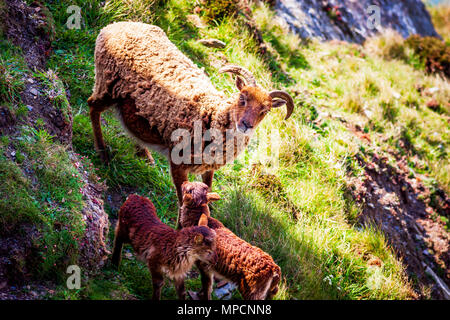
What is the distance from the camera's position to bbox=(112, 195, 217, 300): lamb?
381 cm

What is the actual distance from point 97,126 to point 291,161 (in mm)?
2993

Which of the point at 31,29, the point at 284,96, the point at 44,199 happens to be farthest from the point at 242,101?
the point at 31,29

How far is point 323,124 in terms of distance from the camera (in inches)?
327

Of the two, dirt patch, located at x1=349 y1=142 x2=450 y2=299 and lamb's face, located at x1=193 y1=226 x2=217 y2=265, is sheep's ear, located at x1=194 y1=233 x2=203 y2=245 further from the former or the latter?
dirt patch, located at x1=349 y1=142 x2=450 y2=299

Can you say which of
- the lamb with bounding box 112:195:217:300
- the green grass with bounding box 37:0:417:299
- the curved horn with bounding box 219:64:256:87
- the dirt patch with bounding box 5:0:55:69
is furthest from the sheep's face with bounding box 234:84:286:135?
the dirt patch with bounding box 5:0:55:69

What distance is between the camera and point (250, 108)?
5082mm

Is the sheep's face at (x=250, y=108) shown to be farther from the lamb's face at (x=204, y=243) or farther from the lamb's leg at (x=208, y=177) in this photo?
the lamb's face at (x=204, y=243)

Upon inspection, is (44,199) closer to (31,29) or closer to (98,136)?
(98,136)

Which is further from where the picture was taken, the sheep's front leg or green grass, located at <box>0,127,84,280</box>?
the sheep's front leg

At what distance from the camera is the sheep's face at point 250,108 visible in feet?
16.3
